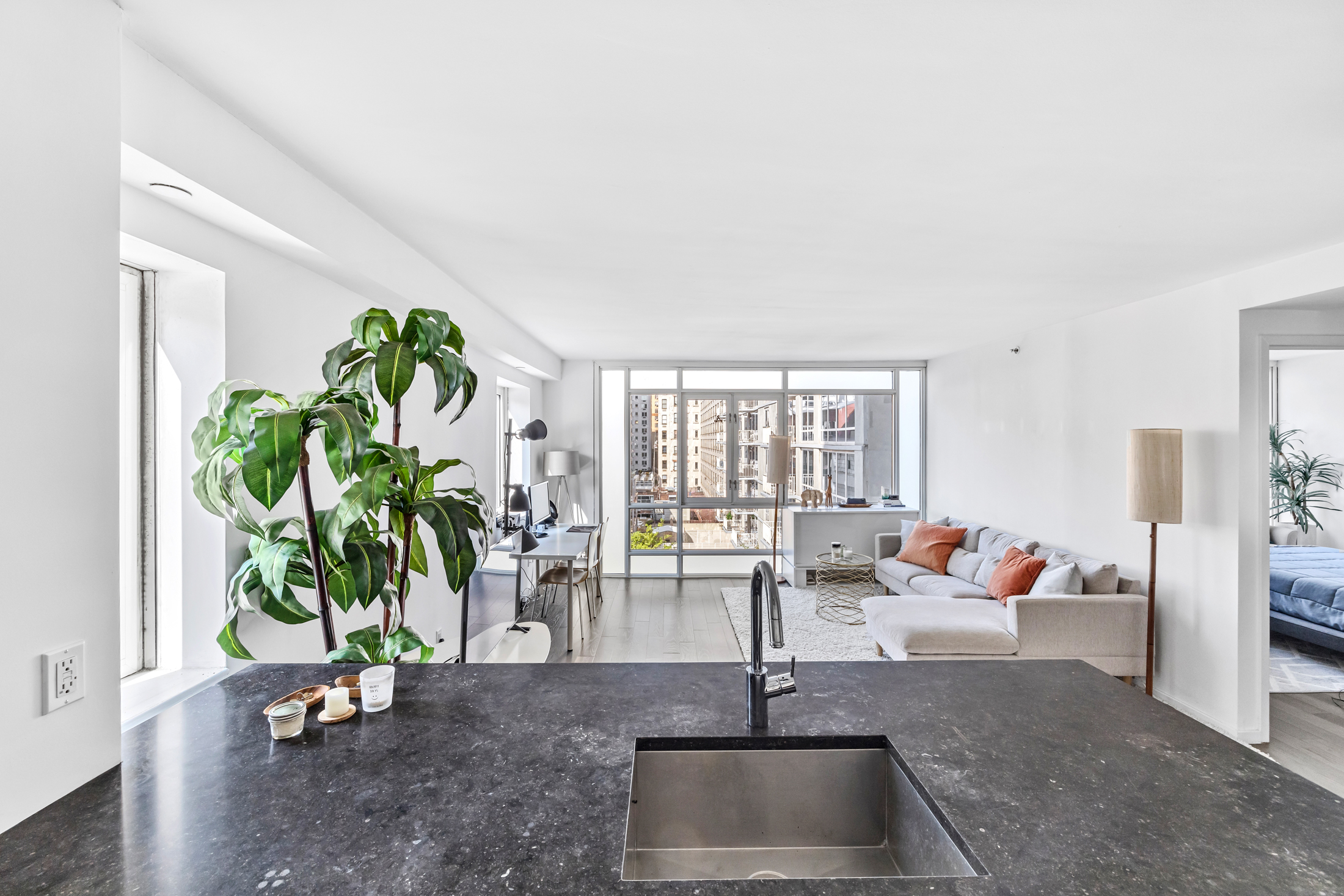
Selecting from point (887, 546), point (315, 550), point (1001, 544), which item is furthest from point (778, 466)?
point (315, 550)

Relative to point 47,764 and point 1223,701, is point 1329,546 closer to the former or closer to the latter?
point 1223,701

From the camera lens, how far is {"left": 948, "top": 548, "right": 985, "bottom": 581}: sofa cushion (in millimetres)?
4992

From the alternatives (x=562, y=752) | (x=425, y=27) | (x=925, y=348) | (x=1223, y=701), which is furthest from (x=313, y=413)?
(x=925, y=348)

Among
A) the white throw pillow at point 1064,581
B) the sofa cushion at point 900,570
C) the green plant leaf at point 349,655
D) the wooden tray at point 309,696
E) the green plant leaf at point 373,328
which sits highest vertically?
the green plant leaf at point 373,328

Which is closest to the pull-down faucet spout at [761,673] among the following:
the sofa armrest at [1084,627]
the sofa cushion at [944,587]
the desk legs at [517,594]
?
the sofa armrest at [1084,627]

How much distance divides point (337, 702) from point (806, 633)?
414 centimetres

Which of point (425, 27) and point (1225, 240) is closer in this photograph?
point (425, 27)

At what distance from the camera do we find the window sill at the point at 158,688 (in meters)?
1.75

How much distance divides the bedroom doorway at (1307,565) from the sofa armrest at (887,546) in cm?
273

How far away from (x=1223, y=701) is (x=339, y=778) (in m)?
4.25

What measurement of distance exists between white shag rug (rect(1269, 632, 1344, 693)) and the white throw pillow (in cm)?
114

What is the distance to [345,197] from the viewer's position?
2256mm

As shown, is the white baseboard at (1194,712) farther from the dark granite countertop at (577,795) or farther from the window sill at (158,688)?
the window sill at (158,688)

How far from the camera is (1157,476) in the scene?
3.36 metres
